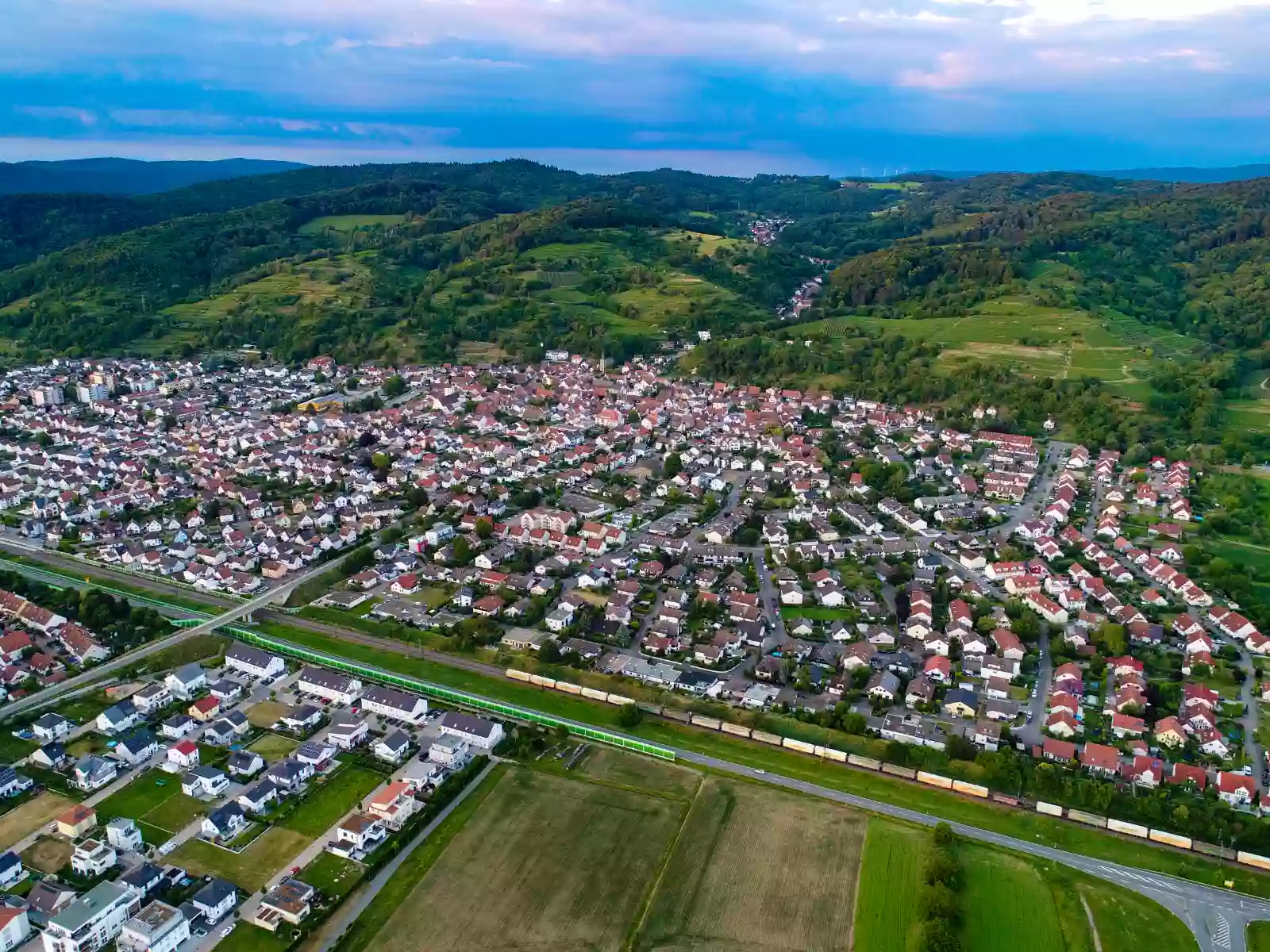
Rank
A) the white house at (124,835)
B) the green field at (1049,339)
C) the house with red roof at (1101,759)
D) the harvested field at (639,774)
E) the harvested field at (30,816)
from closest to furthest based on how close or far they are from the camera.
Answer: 1. the white house at (124,835)
2. the harvested field at (30,816)
3. the harvested field at (639,774)
4. the house with red roof at (1101,759)
5. the green field at (1049,339)

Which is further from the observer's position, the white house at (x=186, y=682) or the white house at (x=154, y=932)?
the white house at (x=186, y=682)

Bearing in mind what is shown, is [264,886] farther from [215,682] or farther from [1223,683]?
[1223,683]

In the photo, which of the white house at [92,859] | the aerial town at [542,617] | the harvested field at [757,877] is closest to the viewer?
the harvested field at [757,877]

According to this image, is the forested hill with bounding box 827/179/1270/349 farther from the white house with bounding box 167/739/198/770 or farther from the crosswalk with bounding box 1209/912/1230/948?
the white house with bounding box 167/739/198/770

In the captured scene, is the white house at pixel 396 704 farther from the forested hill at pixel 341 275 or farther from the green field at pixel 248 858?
the forested hill at pixel 341 275

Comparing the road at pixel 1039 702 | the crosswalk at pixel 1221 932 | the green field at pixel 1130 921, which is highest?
the road at pixel 1039 702

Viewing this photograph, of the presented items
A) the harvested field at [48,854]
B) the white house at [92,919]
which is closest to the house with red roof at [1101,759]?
the white house at [92,919]

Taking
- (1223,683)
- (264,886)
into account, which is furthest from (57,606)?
(1223,683)
